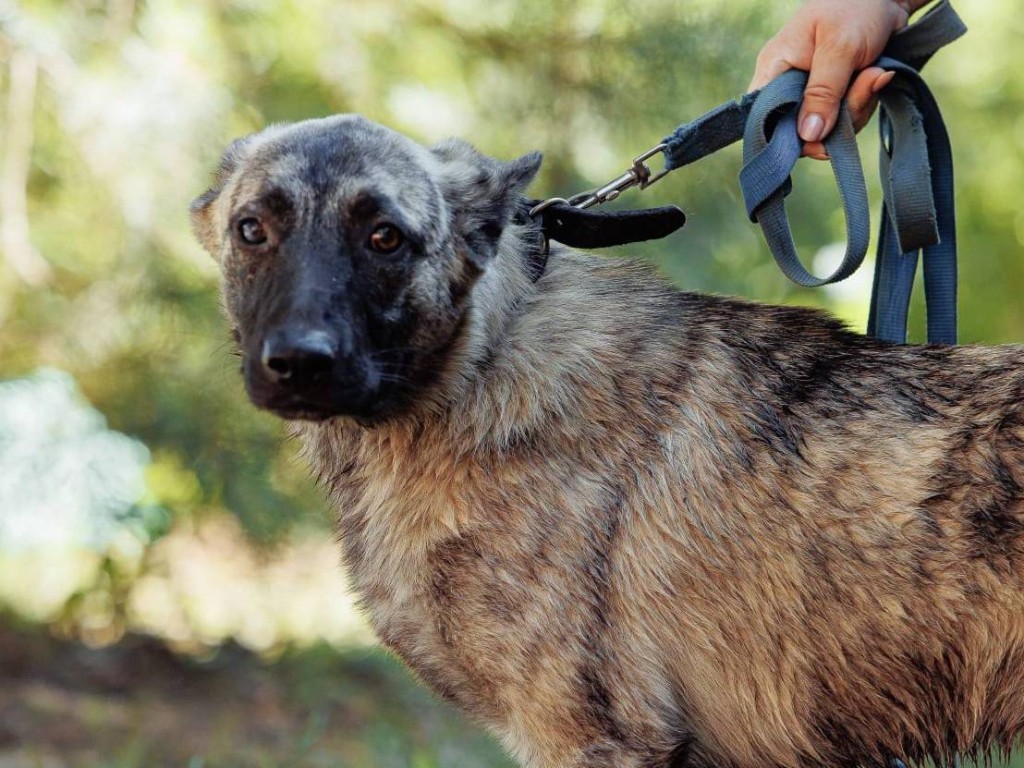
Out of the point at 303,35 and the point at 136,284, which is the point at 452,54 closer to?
the point at 303,35

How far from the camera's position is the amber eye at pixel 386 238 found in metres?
2.60

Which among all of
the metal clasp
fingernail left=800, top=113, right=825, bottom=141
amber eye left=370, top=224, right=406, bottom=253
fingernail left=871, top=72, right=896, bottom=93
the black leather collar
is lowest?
amber eye left=370, top=224, right=406, bottom=253

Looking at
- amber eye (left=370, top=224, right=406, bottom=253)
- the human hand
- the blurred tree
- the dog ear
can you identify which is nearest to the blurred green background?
the blurred tree

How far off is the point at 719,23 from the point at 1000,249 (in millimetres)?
3791

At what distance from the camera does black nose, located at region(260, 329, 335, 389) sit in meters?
2.36

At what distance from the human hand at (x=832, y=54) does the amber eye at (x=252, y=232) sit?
140 centimetres

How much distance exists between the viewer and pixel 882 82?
305 cm

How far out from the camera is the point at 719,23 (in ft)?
15.9

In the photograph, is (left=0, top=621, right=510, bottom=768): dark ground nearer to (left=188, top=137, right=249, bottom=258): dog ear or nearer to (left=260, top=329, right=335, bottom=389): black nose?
(left=188, top=137, right=249, bottom=258): dog ear

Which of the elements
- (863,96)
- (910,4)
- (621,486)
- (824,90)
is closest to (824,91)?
(824,90)

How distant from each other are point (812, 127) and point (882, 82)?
0.72 feet

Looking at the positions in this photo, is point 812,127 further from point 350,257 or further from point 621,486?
point 350,257

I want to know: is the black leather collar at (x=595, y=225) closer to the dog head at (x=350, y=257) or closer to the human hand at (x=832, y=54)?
the dog head at (x=350, y=257)

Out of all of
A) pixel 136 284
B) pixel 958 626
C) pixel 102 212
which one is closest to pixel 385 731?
pixel 136 284
